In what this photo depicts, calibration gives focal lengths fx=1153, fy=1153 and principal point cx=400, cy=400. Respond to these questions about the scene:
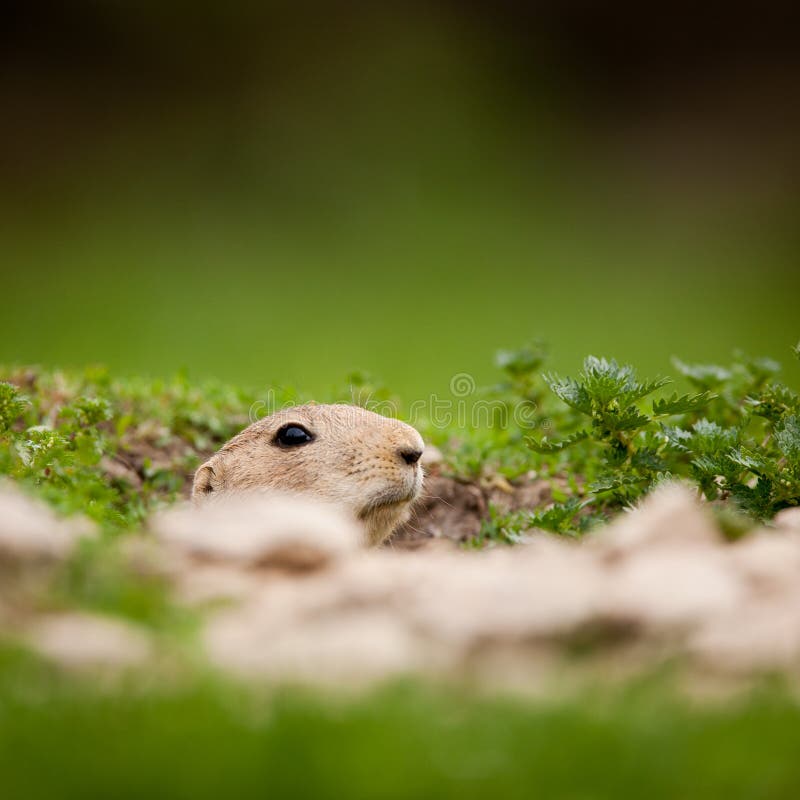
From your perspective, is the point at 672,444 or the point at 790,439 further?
the point at 672,444

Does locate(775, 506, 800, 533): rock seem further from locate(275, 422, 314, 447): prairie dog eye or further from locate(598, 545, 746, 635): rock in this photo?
locate(275, 422, 314, 447): prairie dog eye

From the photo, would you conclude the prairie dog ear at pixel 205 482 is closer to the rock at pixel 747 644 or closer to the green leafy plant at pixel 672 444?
the green leafy plant at pixel 672 444

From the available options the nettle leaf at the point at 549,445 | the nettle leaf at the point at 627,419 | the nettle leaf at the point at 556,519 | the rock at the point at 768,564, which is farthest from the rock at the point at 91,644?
the nettle leaf at the point at 627,419

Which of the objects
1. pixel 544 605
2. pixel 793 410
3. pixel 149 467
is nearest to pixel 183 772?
pixel 544 605

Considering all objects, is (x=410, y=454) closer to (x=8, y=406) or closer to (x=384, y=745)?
(x=8, y=406)

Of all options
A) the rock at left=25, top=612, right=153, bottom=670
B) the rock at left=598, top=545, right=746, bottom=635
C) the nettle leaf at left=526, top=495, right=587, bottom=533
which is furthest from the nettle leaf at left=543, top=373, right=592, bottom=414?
the rock at left=25, top=612, right=153, bottom=670

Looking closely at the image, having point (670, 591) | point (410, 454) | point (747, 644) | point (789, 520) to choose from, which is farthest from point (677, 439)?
point (747, 644)

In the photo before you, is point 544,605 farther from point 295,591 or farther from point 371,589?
point 295,591

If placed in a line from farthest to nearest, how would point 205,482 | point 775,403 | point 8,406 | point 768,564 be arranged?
point 205,482, point 8,406, point 775,403, point 768,564
